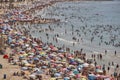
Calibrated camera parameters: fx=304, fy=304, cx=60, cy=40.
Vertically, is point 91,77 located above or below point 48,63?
below

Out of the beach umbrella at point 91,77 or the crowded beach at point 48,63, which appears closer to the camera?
the beach umbrella at point 91,77

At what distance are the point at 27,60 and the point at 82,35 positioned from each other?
2650cm

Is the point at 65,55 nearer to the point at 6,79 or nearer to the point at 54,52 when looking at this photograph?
the point at 54,52

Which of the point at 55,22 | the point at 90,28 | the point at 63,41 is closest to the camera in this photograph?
the point at 63,41

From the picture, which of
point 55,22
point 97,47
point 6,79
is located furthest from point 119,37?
point 6,79

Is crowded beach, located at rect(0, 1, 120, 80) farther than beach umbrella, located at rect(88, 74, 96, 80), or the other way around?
crowded beach, located at rect(0, 1, 120, 80)

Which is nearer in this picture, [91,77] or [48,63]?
[91,77]

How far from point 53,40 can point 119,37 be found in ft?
46.4

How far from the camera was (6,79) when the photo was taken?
2989 centimetres

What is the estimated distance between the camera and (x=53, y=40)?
54188 mm

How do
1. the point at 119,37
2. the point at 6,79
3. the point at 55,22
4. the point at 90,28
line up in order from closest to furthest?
the point at 6,79 → the point at 119,37 → the point at 90,28 → the point at 55,22

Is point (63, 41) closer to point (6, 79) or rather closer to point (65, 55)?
point (65, 55)

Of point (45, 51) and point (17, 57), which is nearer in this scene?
point (17, 57)

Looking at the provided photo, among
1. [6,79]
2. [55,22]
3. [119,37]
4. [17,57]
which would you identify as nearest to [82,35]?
[119,37]
